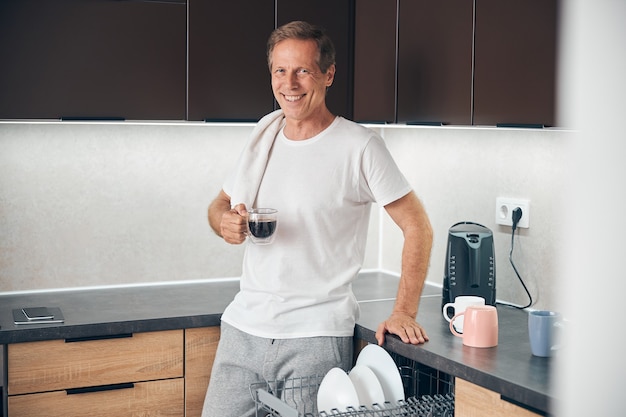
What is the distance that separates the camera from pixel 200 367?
96.5 inches

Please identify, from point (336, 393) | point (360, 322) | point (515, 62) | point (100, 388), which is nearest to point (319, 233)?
point (360, 322)

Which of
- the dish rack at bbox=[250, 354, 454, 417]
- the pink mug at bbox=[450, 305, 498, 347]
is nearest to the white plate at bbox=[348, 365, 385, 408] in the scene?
the dish rack at bbox=[250, 354, 454, 417]

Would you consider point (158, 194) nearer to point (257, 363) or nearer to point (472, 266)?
point (257, 363)

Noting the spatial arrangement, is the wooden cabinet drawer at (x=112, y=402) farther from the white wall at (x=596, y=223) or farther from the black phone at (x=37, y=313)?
the white wall at (x=596, y=223)

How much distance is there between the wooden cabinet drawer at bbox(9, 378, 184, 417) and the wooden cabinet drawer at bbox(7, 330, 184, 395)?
25mm

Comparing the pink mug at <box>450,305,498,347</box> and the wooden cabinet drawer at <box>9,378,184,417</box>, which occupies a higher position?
the pink mug at <box>450,305,498,347</box>

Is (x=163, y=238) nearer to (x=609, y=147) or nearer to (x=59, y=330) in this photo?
(x=59, y=330)

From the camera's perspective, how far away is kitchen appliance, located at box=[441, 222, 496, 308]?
2469 mm

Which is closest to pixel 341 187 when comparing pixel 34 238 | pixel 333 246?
pixel 333 246

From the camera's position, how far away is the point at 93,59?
2.54 metres

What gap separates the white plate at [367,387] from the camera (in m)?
1.92

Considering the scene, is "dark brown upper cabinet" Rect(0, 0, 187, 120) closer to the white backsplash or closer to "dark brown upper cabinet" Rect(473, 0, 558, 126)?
the white backsplash

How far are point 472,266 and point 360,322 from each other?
42cm

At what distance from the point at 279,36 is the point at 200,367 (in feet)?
3.43
